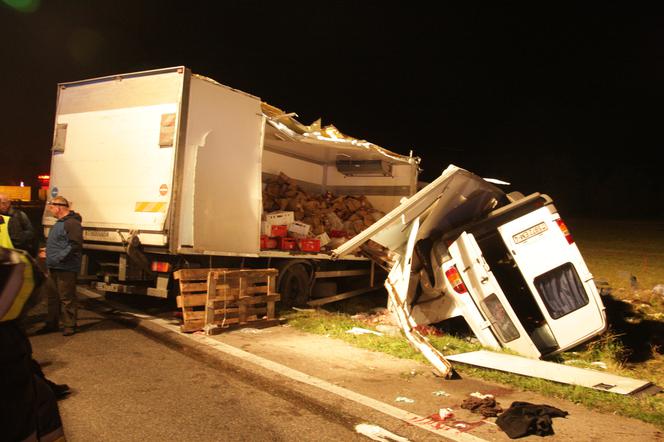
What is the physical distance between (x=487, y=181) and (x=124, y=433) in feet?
18.5

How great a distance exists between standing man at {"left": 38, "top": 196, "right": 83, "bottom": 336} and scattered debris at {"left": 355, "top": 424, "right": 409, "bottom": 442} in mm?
4062

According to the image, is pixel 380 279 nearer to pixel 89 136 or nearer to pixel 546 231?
pixel 546 231

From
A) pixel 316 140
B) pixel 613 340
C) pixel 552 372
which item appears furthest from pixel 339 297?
pixel 552 372

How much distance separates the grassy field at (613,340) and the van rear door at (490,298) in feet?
1.78

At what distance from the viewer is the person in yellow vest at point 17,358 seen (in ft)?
6.41

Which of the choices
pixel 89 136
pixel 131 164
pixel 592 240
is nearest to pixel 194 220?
pixel 131 164

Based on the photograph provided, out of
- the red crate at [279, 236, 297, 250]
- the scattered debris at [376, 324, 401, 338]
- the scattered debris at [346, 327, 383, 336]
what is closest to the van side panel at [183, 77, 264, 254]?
the red crate at [279, 236, 297, 250]

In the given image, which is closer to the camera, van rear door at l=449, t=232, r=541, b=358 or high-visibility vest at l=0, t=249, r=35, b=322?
high-visibility vest at l=0, t=249, r=35, b=322

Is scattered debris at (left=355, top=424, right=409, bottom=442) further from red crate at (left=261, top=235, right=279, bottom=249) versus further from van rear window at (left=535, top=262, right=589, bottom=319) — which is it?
red crate at (left=261, top=235, right=279, bottom=249)

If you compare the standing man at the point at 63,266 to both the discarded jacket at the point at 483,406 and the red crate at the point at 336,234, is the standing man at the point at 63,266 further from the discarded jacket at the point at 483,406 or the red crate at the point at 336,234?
the red crate at the point at 336,234

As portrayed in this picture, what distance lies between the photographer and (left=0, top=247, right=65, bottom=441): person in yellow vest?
76.9 inches

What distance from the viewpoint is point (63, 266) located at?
649cm

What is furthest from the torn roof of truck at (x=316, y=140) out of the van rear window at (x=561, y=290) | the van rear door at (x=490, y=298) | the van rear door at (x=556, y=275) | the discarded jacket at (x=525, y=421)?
the discarded jacket at (x=525, y=421)

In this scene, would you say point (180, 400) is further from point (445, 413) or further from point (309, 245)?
point (309, 245)
